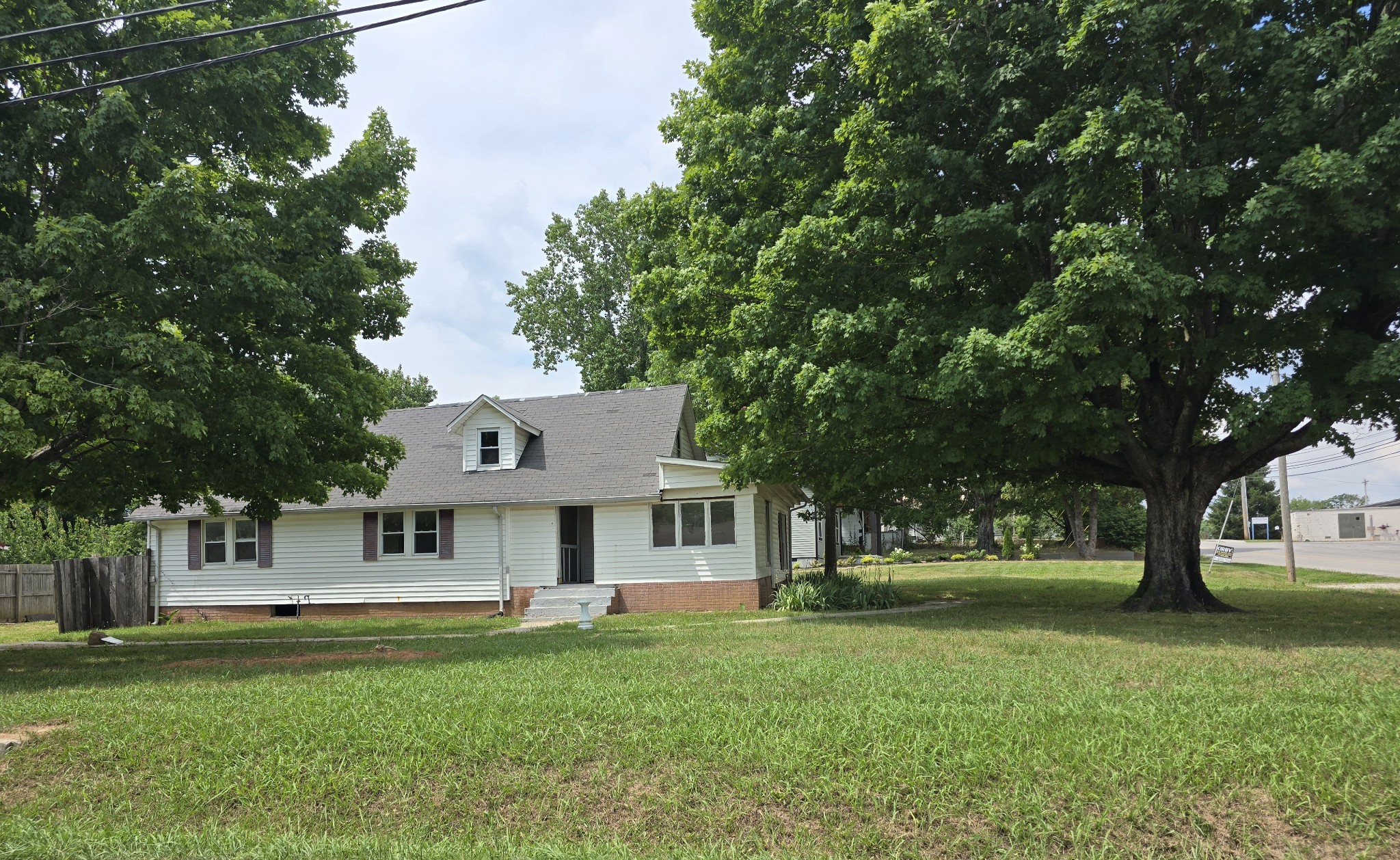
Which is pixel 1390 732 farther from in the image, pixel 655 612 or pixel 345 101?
pixel 345 101

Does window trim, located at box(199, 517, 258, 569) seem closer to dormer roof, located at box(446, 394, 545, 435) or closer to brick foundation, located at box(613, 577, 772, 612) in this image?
dormer roof, located at box(446, 394, 545, 435)

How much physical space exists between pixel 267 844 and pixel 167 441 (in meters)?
8.71

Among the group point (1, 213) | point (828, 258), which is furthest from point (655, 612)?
point (1, 213)

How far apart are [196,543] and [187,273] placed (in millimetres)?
14205

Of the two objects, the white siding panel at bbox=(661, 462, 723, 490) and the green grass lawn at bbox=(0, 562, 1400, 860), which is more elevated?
the white siding panel at bbox=(661, 462, 723, 490)

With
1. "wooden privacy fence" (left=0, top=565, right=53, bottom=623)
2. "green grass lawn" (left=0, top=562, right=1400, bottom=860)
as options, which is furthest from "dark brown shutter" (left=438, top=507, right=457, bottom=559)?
"green grass lawn" (left=0, top=562, right=1400, bottom=860)

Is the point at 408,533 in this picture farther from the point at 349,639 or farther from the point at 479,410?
the point at 349,639

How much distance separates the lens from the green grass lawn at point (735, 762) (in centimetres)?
554

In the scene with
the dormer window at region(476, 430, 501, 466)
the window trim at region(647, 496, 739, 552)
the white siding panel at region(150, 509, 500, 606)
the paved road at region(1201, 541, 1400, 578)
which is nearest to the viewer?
the window trim at region(647, 496, 739, 552)

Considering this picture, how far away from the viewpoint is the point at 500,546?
22.2 m

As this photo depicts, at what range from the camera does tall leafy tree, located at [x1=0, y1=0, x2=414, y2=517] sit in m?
11.0

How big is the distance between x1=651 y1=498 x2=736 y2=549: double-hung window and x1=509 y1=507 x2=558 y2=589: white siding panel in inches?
Result: 104

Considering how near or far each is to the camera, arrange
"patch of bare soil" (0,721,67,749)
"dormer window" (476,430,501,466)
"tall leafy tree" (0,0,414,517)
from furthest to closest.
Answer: "dormer window" (476,430,501,466) → "tall leafy tree" (0,0,414,517) → "patch of bare soil" (0,721,67,749)

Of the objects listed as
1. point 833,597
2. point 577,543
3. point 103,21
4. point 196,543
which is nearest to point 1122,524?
point 833,597
